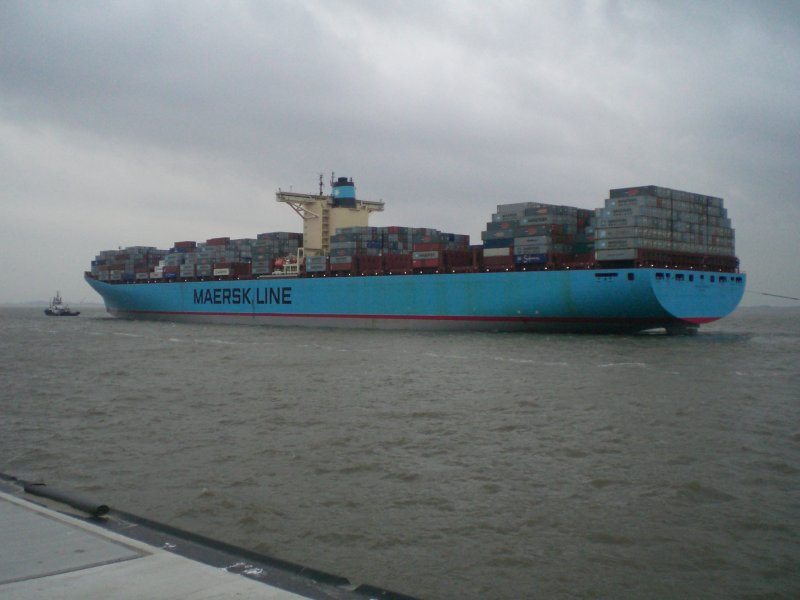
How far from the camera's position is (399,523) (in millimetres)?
7617

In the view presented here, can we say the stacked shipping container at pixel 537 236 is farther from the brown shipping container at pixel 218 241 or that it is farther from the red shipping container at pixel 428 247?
the brown shipping container at pixel 218 241

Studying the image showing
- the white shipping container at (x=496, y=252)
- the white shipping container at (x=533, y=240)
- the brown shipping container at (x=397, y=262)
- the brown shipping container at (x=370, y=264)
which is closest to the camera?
the white shipping container at (x=533, y=240)

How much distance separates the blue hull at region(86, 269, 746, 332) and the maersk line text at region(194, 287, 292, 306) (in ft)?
0.26

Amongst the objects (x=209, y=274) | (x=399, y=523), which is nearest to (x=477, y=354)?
(x=399, y=523)

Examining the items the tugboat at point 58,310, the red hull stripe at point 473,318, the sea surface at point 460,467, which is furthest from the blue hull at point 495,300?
the tugboat at point 58,310

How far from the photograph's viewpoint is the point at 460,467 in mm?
Answer: 9844

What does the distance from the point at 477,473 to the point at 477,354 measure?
16665mm

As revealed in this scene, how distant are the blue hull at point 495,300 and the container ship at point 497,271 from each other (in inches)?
3.0

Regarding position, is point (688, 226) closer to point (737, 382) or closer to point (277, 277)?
point (737, 382)

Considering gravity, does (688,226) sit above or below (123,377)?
above

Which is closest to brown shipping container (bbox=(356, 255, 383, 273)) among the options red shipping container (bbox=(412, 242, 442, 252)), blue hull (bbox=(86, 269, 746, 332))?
blue hull (bbox=(86, 269, 746, 332))

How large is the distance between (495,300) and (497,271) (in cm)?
169

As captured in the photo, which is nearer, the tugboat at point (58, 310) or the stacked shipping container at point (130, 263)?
the stacked shipping container at point (130, 263)

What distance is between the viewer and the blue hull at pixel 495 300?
1296 inches
